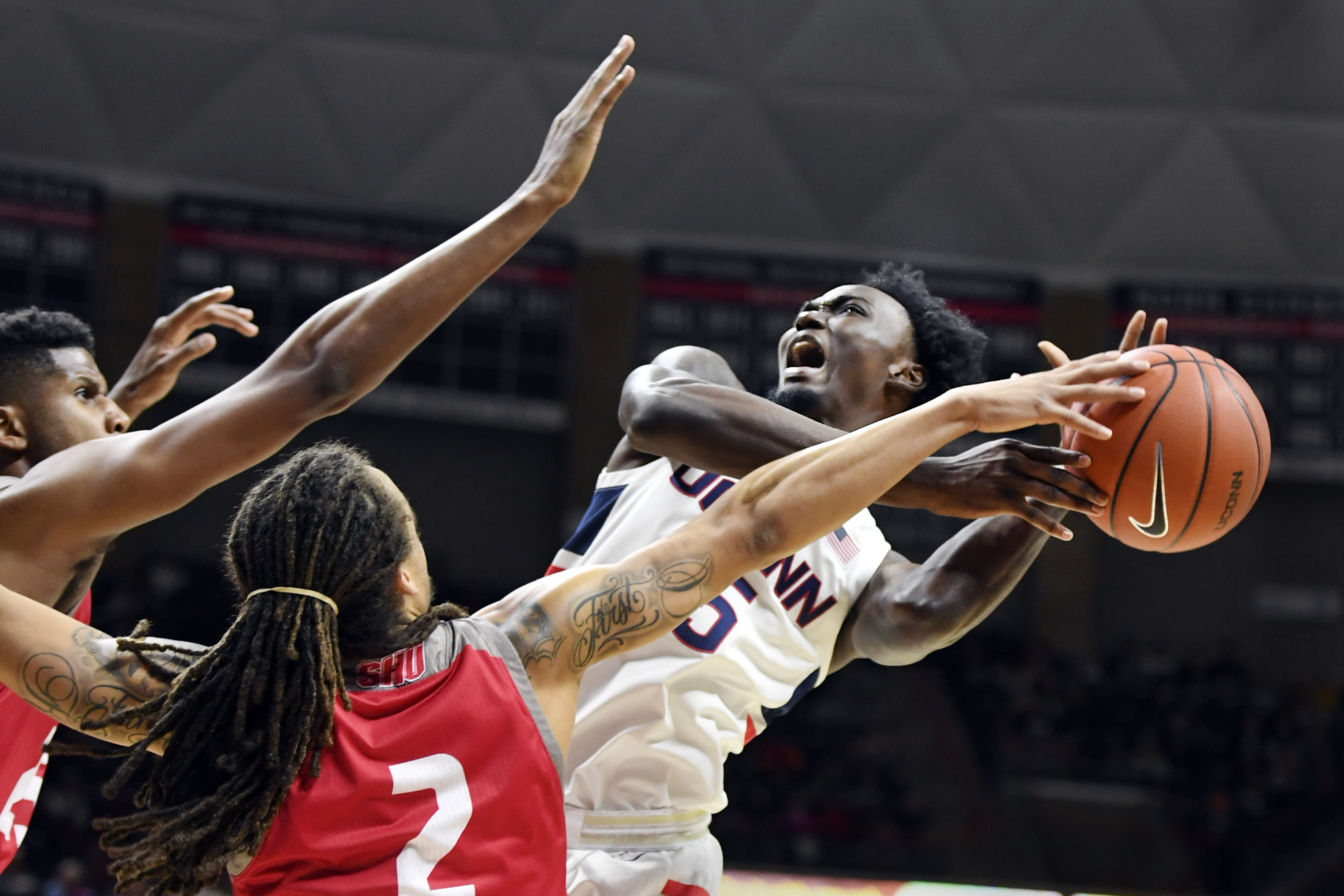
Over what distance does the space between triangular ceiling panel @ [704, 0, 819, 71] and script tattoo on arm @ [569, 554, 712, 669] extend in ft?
34.5

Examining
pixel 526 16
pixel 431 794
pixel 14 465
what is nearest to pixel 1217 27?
pixel 526 16

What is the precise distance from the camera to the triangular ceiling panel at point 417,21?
37.8 ft

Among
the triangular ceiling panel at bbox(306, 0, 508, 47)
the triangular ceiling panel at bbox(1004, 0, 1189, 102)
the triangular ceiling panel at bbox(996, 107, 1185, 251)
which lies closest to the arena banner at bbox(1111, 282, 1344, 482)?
the triangular ceiling panel at bbox(996, 107, 1185, 251)

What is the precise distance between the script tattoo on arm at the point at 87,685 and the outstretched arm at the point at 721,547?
545 mm

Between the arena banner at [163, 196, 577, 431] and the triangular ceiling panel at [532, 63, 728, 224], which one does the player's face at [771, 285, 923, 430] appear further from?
the triangular ceiling panel at [532, 63, 728, 224]

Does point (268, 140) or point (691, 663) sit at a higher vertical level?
point (268, 140)

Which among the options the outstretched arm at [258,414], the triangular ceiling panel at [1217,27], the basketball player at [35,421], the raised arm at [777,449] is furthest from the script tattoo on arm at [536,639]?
the triangular ceiling panel at [1217,27]

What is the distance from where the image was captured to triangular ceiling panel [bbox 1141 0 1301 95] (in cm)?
1165

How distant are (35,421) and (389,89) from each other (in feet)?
31.0

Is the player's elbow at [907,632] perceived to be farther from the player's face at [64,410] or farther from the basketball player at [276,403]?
the player's face at [64,410]

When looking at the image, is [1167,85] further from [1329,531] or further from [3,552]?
[3,552]

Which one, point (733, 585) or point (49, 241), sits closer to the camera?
point (733, 585)

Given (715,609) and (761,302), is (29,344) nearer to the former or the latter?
(715,609)

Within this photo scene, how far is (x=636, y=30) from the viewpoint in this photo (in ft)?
38.6
